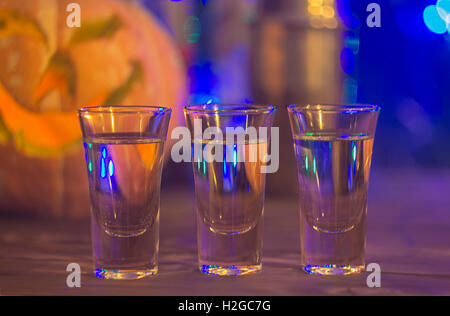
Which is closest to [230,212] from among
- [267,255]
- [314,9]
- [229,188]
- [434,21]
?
[229,188]

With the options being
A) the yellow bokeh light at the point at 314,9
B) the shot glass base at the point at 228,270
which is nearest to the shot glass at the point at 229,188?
the shot glass base at the point at 228,270

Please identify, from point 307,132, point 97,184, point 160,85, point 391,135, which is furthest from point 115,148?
point 391,135

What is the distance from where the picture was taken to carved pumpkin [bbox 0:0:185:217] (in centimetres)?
135

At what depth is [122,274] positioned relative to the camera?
3.08 feet

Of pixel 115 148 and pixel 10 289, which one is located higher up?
pixel 115 148

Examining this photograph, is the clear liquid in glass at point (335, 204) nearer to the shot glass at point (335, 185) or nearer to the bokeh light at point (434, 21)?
the shot glass at point (335, 185)

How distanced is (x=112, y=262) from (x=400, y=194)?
0.87 metres

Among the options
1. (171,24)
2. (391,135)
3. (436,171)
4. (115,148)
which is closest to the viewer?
(115,148)

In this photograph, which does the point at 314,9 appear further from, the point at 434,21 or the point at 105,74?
the point at 434,21

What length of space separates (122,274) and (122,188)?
0.13 meters

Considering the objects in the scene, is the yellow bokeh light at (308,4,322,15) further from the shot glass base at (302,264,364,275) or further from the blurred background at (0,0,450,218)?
the shot glass base at (302,264,364,275)

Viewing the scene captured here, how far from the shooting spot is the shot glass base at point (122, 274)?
3.07 ft

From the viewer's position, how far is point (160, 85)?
1.49 metres
